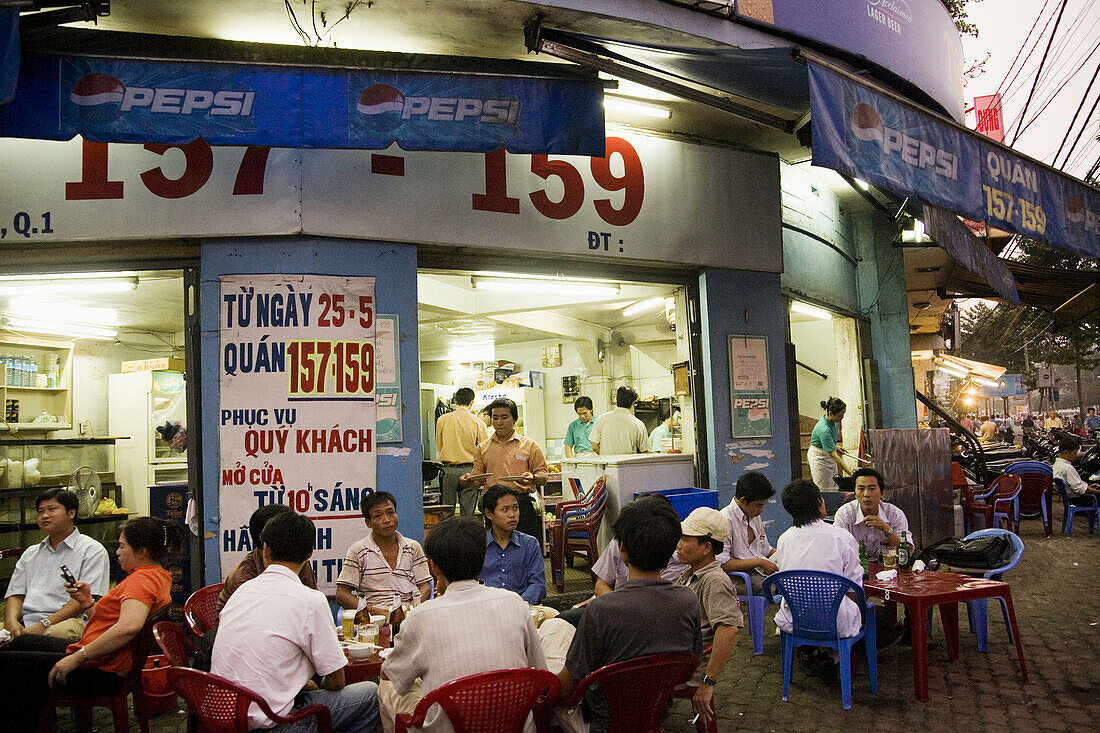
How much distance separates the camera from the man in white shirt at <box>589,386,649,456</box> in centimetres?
912

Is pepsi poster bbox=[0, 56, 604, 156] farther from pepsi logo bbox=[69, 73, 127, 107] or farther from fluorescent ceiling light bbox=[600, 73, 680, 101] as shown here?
fluorescent ceiling light bbox=[600, 73, 680, 101]

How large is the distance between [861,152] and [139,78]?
5.05m

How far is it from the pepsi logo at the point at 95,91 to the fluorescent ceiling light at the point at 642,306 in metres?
7.22

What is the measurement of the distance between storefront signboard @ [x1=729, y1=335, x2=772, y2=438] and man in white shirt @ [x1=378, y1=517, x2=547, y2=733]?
545cm

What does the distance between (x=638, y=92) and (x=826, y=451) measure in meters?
4.89

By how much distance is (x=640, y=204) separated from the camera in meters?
7.56

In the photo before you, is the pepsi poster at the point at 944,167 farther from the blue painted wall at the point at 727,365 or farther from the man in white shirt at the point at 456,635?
the man in white shirt at the point at 456,635

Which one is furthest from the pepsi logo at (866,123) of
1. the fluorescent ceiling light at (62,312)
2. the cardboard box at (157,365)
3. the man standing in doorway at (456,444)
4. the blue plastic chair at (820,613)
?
the cardboard box at (157,365)

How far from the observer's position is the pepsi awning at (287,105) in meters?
5.07

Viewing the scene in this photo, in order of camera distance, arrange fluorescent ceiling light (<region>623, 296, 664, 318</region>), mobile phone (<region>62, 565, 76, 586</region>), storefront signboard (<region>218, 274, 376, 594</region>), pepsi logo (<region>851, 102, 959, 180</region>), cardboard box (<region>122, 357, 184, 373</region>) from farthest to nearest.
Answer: fluorescent ceiling light (<region>623, 296, 664, 318</region>) < cardboard box (<region>122, 357, 184, 373</region>) < pepsi logo (<region>851, 102, 959, 180</region>) < storefront signboard (<region>218, 274, 376, 594</region>) < mobile phone (<region>62, 565, 76, 586</region>)

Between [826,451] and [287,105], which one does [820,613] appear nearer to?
[287,105]

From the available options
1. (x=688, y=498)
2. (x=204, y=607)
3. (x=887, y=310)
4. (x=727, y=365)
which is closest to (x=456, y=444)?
(x=688, y=498)

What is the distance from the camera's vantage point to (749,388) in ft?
27.0

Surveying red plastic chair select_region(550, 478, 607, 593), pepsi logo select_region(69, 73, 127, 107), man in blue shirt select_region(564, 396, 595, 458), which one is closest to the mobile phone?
pepsi logo select_region(69, 73, 127, 107)
